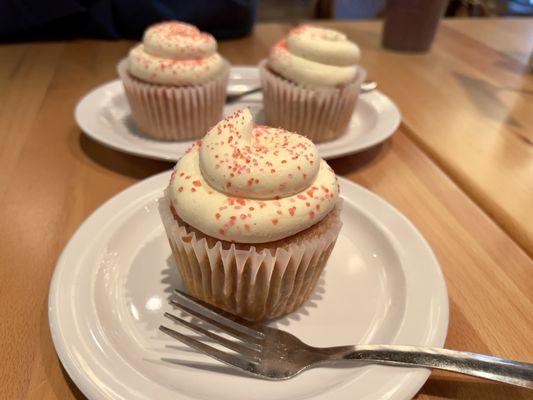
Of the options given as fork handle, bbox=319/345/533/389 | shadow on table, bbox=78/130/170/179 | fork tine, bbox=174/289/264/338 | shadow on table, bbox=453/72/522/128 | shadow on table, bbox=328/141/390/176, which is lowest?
shadow on table, bbox=78/130/170/179

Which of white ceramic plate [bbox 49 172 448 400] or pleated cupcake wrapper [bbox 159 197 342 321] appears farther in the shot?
pleated cupcake wrapper [bbox 159 197 342 321]

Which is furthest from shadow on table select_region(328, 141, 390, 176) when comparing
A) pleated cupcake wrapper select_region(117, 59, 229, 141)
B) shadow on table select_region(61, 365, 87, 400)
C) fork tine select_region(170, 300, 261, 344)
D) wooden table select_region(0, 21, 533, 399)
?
shadow on table select_region(61, 365, 87, 400)

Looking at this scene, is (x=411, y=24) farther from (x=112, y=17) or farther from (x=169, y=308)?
(x=169, y=308)

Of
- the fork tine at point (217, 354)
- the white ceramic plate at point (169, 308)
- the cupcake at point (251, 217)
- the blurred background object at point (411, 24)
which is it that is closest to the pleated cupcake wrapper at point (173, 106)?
the white ceramic plate at point (169, 308)

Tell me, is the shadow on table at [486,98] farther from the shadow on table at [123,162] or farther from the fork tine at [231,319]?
the fork tine at [231,319]

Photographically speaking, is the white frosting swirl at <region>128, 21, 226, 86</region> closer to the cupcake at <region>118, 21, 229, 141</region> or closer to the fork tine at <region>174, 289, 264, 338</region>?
the cupcake at <region>118, 21, 229, 141</region>

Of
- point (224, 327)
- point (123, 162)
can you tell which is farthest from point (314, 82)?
point (224, 327)
